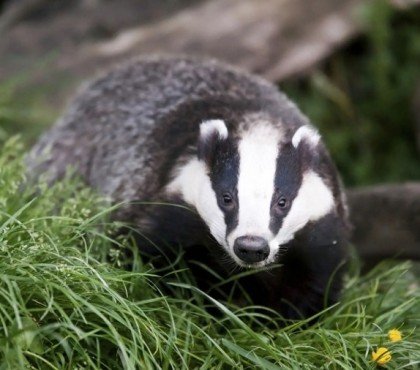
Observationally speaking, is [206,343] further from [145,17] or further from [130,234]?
[145,17]

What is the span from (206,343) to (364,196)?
224cm

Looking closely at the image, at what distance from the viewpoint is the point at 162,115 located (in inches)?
183

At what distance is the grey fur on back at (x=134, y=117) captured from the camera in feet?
14.5

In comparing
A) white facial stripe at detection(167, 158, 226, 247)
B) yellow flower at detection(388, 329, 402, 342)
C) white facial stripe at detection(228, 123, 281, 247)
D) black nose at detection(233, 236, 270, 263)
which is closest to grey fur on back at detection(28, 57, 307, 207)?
white facial stripe at detection(167, 158, 226, 247)

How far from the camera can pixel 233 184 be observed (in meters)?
3.73

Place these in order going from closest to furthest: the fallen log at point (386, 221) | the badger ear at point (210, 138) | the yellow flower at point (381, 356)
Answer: the yellow flower at point (381, 356), the badger ear at point (210, 138), the fallen log at point (386, 221)

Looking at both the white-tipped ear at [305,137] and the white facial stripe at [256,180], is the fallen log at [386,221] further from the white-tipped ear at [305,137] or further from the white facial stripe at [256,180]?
the white facial stripe at [256,180]

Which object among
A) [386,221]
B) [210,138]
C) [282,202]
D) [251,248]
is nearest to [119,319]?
[251,248]

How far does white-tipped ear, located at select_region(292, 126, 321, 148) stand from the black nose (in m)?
0.57

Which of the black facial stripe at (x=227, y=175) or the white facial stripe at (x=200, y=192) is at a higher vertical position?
the black facial stripe at (x=227, y=175)

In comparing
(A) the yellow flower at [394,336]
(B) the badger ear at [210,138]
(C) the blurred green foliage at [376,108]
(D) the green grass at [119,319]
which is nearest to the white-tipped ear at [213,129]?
(B) the badger ear at [210,138]

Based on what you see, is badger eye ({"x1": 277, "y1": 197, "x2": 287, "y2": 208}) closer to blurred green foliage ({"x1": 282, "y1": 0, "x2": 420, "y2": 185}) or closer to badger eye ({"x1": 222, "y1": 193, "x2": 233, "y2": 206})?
badger eye ({"x1": 222, "y1": 193, "x2": 233, "y2": 206})

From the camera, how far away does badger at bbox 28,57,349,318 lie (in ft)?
12.2

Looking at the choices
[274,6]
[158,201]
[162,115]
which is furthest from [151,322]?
[274,6]
